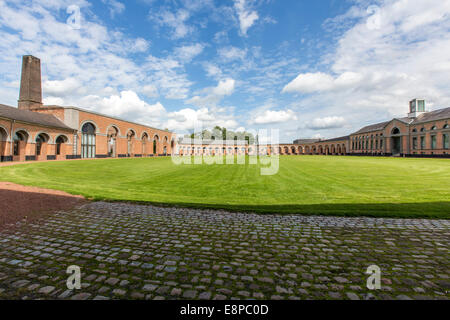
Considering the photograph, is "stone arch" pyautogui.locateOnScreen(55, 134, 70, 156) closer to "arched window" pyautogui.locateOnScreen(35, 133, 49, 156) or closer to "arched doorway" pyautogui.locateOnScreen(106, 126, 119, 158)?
"arched window" pyautogui.locateOnScreen(35, 133, 49, 156)

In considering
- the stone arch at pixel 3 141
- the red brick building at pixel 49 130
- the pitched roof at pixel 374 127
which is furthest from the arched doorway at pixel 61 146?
the pitched roof at pixel 374 127

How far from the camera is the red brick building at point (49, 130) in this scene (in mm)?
24706

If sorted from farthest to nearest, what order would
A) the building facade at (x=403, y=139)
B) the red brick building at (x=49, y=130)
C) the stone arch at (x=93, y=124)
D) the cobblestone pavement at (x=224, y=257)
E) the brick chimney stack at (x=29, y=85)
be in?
the building facade at (x=403, y=139)
the brick chimney stack at (x=29, y=85)
the stone arch at (x=93, y=124)
the red brick building at (x=49, y=130)
the cobblestone pavement at (x=224, y=257)

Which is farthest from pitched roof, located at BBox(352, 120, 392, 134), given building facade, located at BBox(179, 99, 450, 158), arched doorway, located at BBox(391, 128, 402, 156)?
arched doorway, located at BBox(391, 128, 402, 156)

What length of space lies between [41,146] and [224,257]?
1368 inches

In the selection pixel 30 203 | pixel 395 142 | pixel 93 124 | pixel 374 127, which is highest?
pixel 374 127

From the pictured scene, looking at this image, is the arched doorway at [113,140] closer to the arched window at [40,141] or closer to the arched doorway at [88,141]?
the arched doorway at [88,141]

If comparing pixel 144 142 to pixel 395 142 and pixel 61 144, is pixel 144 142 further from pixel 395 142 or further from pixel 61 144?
pixel 395 142

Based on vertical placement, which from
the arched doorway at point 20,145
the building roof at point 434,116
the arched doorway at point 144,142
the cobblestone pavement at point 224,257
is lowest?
the cobblestone pavement at point 224,257

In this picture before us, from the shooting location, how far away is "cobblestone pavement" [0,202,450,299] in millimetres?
2727

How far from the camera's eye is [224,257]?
362 centimetres

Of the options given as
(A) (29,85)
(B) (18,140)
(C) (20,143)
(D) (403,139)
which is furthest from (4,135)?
(D) (403,139)

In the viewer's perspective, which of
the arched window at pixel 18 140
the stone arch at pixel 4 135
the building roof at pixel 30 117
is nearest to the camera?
the stone arch at pixel 4 135
